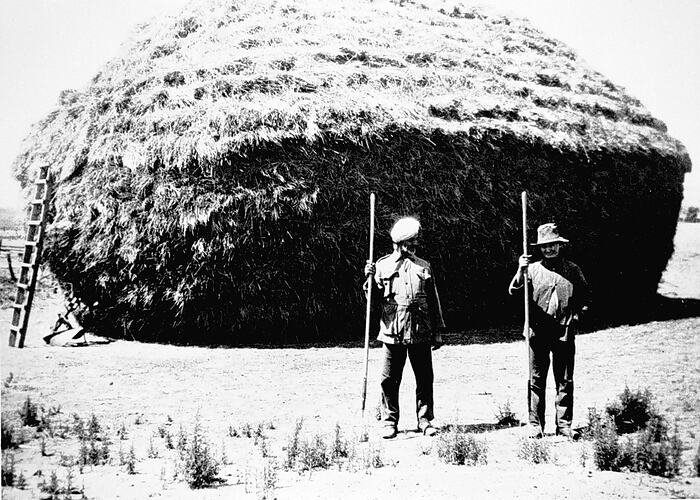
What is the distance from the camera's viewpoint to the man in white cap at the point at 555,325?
4977 millimetres

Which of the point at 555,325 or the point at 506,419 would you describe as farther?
the point at 506,419

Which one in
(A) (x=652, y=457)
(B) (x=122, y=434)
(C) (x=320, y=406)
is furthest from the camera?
(C) (x=320, y=406)

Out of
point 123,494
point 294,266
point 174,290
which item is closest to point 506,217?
point 294,266

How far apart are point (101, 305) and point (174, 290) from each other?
1.23 metres

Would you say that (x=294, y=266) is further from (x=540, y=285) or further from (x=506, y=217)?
(x=540, y=285)

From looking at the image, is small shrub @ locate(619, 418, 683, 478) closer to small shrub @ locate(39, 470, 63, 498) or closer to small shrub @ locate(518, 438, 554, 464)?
small shrub @ locate(518, 438, 554, 464)

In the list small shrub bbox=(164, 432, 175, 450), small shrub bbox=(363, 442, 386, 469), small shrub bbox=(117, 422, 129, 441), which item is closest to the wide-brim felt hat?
small shrub bbox=(363, 442, 386, 469)

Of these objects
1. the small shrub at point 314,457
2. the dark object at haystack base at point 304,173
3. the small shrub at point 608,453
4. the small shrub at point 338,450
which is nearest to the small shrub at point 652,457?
the small shrub at point 608,453

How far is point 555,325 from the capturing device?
16.5 ft

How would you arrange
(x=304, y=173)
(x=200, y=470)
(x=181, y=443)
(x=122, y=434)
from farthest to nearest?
(x=304, y=173) < (x=122, y=434) < (x=181, y=443) < (x=200, y=470)

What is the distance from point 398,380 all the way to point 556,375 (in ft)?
4.36

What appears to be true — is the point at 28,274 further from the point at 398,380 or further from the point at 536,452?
the point at 536,452

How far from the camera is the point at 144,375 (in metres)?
6.55

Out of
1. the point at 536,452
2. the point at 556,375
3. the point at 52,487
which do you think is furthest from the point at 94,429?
the point at 556,375
